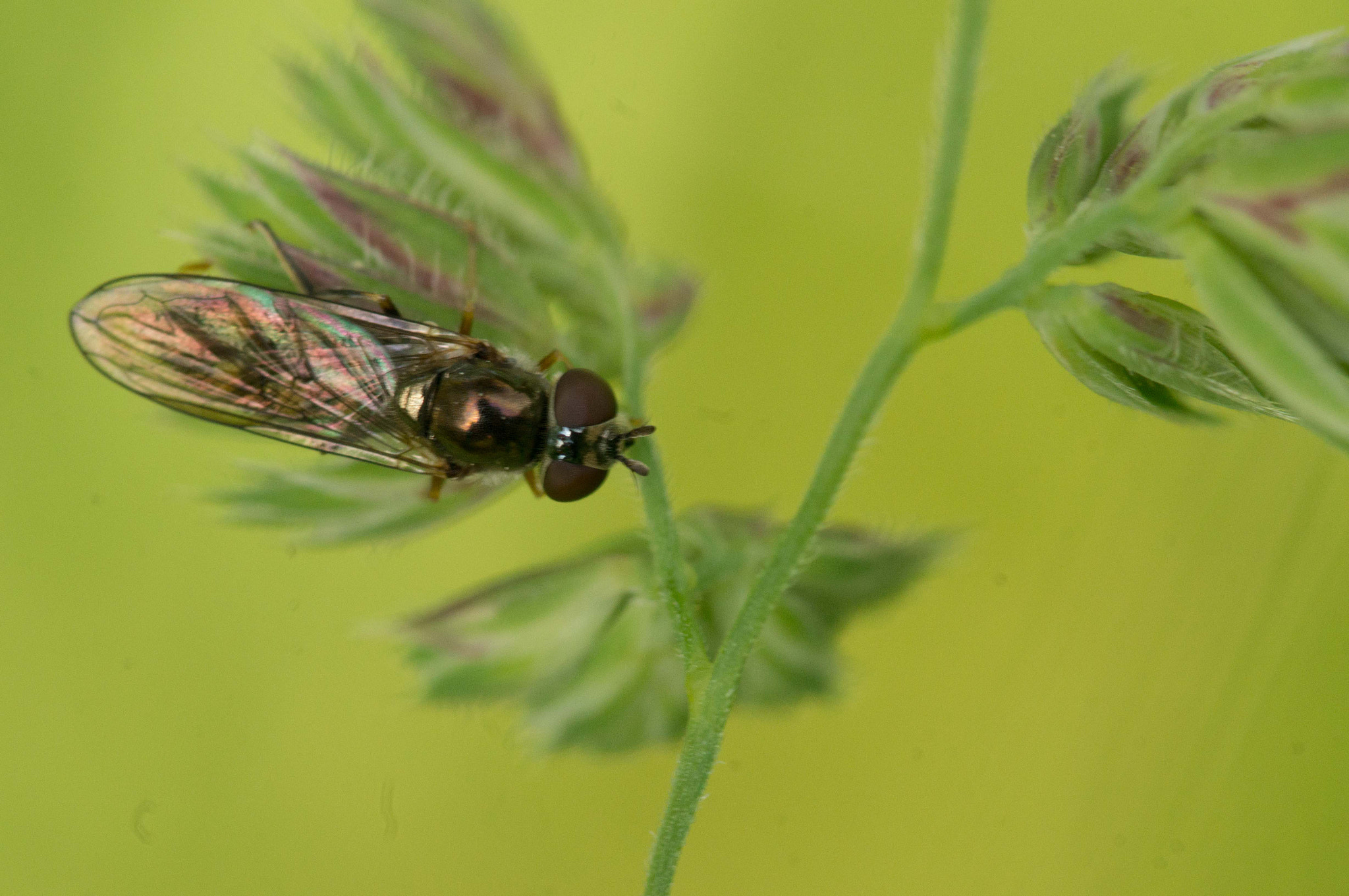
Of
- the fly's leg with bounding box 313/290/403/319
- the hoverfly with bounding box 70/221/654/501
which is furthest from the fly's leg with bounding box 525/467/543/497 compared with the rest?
the fly's leg with bounding box 313/290/403/319

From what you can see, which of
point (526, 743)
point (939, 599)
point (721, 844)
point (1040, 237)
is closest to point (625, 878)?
point (721, 844)

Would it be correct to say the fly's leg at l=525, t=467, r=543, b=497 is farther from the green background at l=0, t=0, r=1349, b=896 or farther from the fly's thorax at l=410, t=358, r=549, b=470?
the green background at l=0, t=0, r=1349, b=896

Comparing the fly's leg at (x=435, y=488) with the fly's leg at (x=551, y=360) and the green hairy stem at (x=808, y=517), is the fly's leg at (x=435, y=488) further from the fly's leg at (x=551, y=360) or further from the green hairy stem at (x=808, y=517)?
the green hairy stem at (x=808, y=517)

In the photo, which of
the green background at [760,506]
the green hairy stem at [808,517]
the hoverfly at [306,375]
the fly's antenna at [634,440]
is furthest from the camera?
the green background at [760,506]

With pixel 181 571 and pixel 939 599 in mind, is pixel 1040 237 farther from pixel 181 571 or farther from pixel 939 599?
pixel 181 571

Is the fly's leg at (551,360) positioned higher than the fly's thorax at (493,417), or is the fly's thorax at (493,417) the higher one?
the fly's leg at (551,360)

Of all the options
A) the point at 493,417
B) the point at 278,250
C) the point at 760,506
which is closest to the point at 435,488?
the point at 493,417

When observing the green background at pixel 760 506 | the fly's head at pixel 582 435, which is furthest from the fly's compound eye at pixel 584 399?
the green background at pixel 760 506

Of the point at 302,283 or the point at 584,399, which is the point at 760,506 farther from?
the point at 302,283
